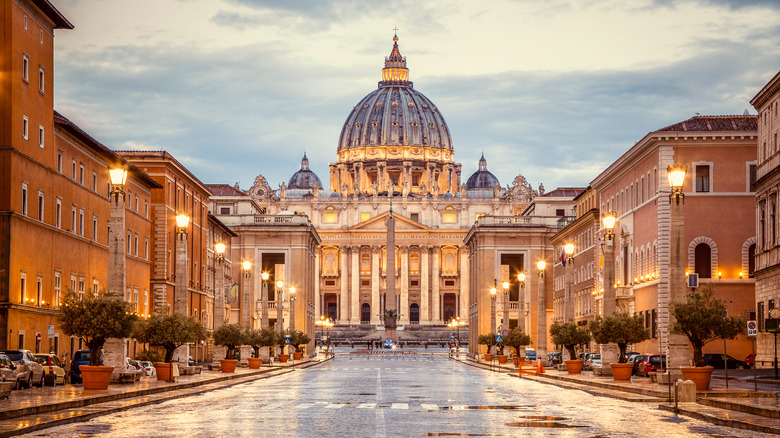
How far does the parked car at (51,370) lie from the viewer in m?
42.7

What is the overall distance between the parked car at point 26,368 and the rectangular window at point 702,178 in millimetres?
41393

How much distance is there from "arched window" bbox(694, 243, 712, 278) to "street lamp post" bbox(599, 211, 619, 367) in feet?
46.6

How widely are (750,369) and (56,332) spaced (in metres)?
34.8

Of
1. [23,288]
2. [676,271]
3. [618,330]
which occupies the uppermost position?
[676,271]

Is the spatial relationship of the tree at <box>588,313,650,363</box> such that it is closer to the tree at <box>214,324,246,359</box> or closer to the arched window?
the arched window

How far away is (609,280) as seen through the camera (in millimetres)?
51188

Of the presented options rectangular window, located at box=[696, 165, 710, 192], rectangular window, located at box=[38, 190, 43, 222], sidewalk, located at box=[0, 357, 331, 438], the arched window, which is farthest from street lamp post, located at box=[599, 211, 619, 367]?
rectangular window, located at box=[38, 190, 43, 222]

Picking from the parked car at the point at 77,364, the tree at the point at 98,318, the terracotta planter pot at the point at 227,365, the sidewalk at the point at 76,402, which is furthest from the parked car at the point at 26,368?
the terracotta planter pot at the point at 227,365

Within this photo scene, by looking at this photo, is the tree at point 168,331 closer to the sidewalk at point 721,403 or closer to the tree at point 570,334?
the sidewalk at point 721,403

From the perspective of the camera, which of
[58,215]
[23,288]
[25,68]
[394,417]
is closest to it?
[394,417]

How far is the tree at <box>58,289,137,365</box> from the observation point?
39.3m

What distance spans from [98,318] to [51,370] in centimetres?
519

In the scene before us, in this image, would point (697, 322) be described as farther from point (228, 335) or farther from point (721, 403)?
point (228, 335)

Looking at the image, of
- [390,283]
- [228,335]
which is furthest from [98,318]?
[390,283]
